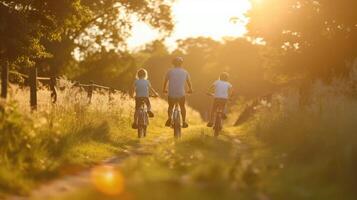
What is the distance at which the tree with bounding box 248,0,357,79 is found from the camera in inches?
1057

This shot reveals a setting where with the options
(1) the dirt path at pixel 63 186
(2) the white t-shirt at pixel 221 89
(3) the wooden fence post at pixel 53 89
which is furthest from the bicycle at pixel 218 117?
(1) the dirt path at pixel 63 186

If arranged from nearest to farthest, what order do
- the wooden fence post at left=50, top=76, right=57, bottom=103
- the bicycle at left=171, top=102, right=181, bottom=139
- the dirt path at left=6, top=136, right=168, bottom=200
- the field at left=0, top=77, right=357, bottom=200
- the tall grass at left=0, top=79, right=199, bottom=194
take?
the field at left=0, top=77, right=357, bottom=200, the dirt path at left=6, top=136, right=168, bottom=200, the tall grass at left=0, top=79, right=199, bottom=194, the bicycle at left=171, top=102, right=181, bottom=139, the wooden fence post at left=50, top=76, right=57, bottom=103

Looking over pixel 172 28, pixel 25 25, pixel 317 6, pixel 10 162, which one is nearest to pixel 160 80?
pixel 172 28

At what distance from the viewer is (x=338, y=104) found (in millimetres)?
17078

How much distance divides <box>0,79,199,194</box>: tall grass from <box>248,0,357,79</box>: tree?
924 cm

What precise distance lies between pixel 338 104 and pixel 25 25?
7924 mm

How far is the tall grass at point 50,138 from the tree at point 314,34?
924cm

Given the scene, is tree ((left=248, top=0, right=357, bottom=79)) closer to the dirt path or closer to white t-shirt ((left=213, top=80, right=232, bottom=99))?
white t-shirt ((left=213, top=80, right=232, bottom=99))

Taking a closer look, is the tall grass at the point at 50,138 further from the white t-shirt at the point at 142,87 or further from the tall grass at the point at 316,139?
the tall grass at the point at 316,139

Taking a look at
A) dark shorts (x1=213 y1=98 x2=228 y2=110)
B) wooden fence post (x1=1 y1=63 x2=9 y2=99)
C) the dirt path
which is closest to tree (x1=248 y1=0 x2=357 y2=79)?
dark shorts (x1=213 y1=98 x2=228 y2=110)

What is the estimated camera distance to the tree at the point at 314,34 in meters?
26.8

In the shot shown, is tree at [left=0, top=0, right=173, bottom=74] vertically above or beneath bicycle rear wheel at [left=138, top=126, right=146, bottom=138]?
above

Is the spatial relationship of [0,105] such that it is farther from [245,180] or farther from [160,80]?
[160,80]

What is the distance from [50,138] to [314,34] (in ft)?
56.9
